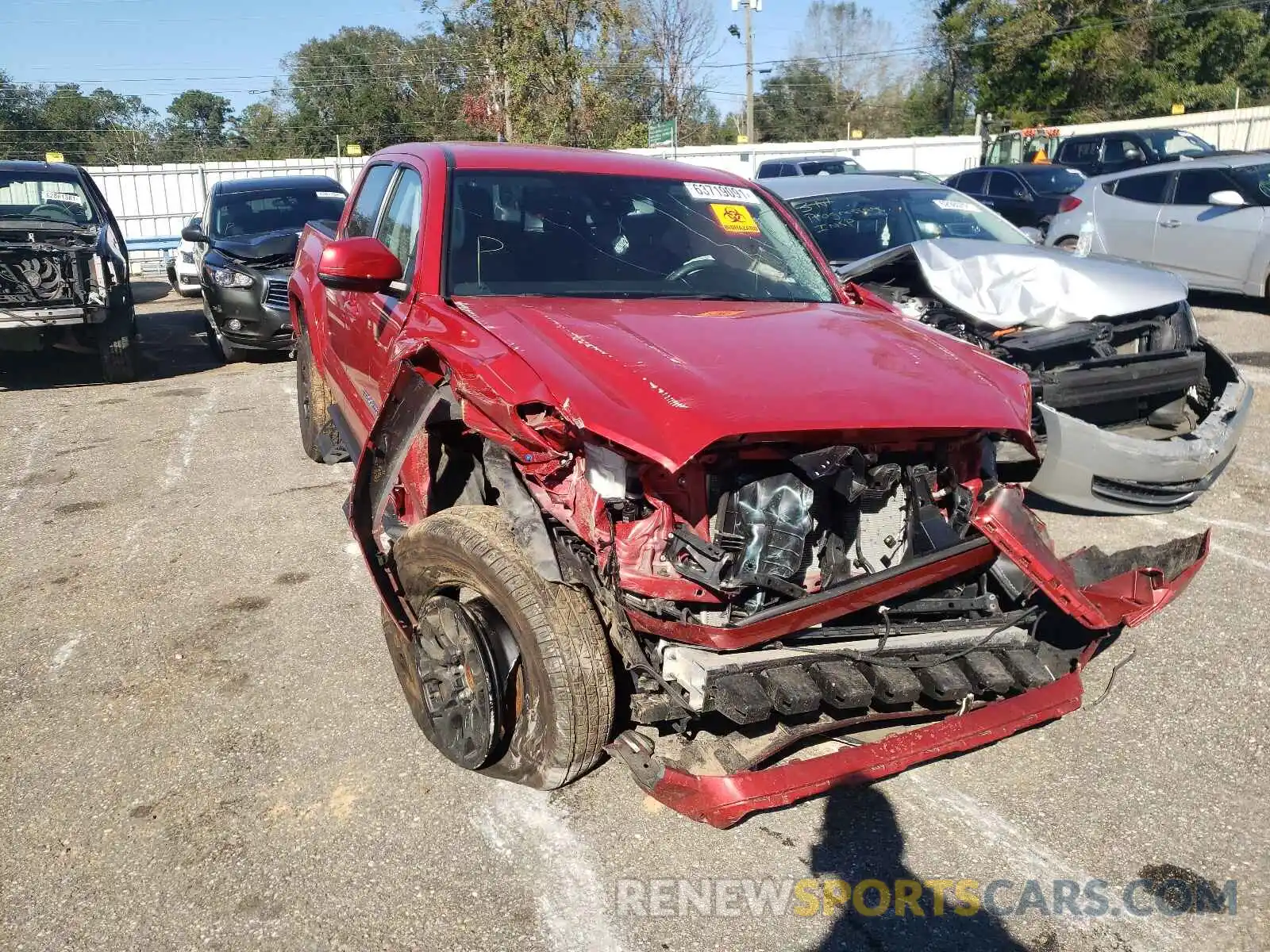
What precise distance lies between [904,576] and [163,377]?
927 centimetres

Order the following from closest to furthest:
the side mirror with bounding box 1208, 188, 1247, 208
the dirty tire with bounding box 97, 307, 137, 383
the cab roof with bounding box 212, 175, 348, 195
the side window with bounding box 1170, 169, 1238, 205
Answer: the dirty tire with bounding box 97, 307, 137, 383
the side mirror with bounding box 1208, 188, 1247, 208
the side window with bounding box 1170, 169, 1238, 205
the cab roof with bounding box 212, 175, 348, 195

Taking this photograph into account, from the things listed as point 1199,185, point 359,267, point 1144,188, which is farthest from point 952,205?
point 1144,188

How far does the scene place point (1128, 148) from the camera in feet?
59.6

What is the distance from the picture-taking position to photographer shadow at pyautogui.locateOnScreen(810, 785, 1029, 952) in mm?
2598

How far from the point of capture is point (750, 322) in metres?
3.50

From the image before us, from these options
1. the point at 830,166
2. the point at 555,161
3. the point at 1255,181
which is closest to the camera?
the point at 555,161

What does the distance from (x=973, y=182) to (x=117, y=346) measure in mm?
12825

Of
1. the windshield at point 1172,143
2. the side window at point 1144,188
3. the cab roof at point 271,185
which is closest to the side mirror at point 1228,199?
the side window at point 1144,188

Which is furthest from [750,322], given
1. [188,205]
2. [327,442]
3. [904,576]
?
[188,205]

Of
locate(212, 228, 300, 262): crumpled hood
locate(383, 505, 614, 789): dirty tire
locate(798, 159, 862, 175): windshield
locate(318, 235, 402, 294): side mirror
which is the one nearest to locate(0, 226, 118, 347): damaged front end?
locate(212, 228, 300, 262): crumpled hood

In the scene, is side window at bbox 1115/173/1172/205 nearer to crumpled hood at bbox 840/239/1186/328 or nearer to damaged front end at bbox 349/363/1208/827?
crumpled hood at bbox 840/239/1186/328

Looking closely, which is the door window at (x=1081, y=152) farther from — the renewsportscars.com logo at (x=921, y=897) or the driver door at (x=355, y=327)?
the renewsportscars.com logo at (x=921, y=897)

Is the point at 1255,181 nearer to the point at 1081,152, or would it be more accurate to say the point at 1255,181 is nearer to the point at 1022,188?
the point at 1022,188

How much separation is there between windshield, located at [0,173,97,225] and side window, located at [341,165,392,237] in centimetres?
619
